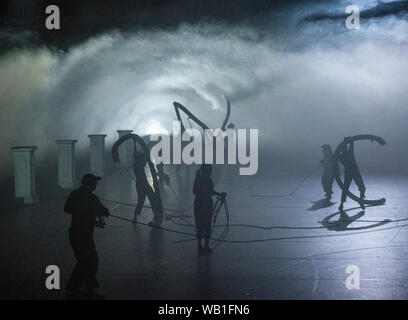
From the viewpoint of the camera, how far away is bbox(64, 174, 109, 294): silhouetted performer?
6426 millimetres

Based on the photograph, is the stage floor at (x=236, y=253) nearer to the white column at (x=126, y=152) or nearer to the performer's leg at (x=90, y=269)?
the performer's leg at (x=90, y=269)

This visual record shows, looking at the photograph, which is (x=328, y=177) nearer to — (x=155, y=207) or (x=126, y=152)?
(x=155, y=207)

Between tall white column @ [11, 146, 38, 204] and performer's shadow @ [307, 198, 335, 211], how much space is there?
7261 mm

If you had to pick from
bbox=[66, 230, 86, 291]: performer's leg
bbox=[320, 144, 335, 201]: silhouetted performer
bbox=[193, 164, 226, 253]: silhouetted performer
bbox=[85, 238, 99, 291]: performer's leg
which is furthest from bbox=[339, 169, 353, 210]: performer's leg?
bbox=[66, 230, 86, 291]: performer's leg

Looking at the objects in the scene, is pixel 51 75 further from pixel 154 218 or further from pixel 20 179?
pixel 154 218

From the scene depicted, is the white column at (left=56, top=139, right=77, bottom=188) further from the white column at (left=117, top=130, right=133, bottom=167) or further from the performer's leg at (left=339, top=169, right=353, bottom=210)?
the performer's leg at (left=339, top=169, right=353, bottom=210)

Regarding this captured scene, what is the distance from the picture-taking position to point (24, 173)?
44.0 feet

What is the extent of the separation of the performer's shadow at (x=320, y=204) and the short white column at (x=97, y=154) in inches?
348

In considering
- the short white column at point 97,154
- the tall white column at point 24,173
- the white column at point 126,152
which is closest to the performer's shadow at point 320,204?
the tall white column at point 24,173

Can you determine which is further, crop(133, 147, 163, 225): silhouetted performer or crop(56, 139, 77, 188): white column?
crop(56, 139, 77, 188): white column

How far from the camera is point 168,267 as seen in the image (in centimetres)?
749

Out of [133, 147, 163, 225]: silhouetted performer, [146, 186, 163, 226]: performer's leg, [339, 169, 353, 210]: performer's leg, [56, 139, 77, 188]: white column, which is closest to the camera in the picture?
[133, 147, 163, 225]: silhouetted performer

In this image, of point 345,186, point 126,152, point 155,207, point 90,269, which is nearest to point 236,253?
point 90,269

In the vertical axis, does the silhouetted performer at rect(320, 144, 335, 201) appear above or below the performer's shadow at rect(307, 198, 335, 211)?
above
